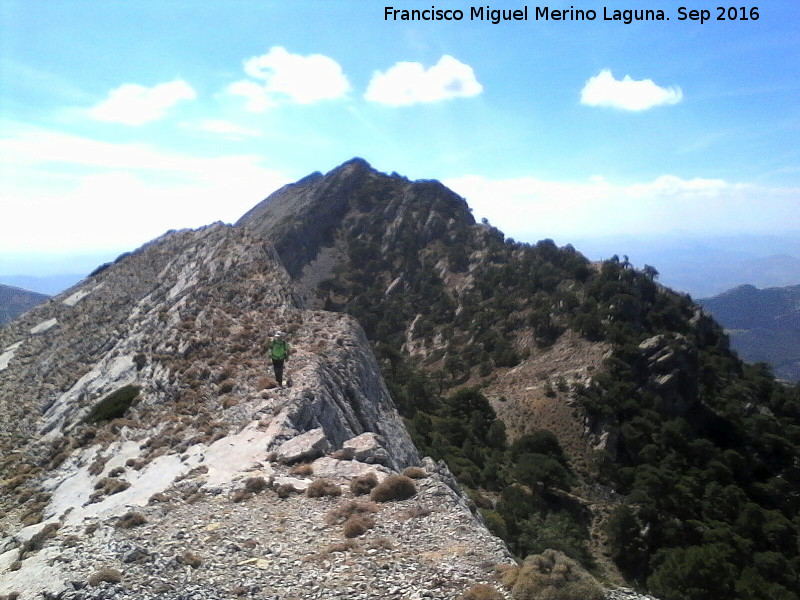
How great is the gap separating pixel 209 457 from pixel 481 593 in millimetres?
12990

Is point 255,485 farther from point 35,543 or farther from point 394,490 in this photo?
point 35,543

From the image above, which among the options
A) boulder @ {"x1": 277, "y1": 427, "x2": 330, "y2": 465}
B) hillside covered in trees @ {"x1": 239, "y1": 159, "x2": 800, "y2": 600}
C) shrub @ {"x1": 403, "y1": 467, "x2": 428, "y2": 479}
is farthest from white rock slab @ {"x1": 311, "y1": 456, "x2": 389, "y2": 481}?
→ hillside covered in trees @ {"x1": 239, "y1": 159, "x2": 800, "y2": 600}

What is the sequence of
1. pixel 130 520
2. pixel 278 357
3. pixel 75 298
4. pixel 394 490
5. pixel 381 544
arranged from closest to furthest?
1. pixel 381 544
2. pixel 130 520
3. pixel 394 490
4. pixel 278 357
5. pixel 75 298

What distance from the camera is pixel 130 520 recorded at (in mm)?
14977

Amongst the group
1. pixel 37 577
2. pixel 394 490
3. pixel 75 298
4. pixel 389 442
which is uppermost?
pixel 75 298

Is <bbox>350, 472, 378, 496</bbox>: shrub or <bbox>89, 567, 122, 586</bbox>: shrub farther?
<bbox>350, 472, 378, 496</bbox>: shrub

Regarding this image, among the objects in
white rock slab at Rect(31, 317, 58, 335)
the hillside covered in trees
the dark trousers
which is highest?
white rock slab at Rect(31, 317, 58, 335)

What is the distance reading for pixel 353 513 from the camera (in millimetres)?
14602

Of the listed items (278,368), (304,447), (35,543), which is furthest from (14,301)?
(304,447)

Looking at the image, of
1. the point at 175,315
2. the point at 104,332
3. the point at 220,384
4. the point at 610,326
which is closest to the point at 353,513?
the point at 220,384

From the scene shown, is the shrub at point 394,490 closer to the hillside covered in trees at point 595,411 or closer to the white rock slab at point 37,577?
the white rock slab at point 37,577

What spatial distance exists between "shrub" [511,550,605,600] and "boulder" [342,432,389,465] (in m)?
9.49

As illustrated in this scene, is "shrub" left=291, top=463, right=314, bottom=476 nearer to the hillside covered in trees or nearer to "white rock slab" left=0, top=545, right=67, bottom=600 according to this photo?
"white rock slab" left=0, top=545, right=67, bottom=600

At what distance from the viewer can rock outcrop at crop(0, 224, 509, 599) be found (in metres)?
12.0
